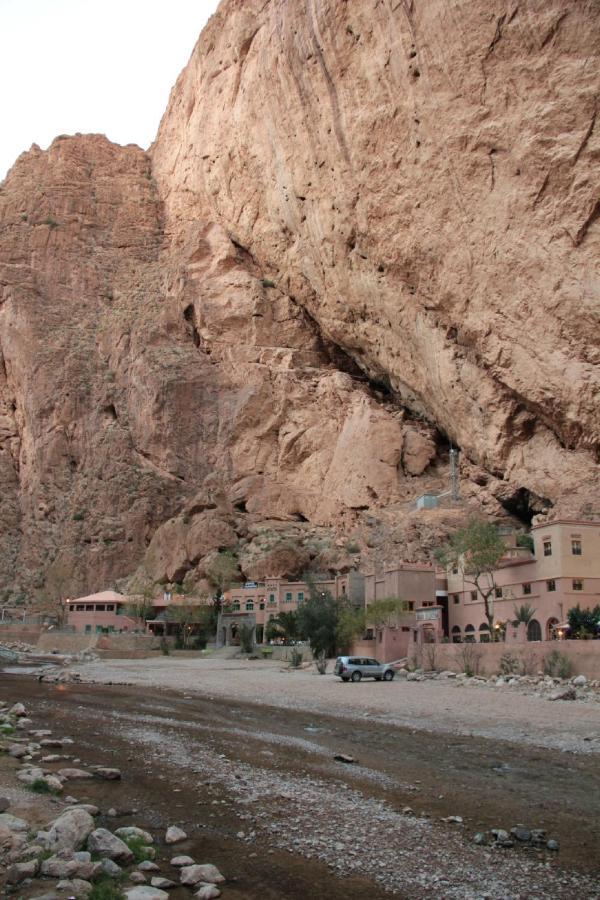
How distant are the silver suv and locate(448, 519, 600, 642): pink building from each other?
7.77 meters

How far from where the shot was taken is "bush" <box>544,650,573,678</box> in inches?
962

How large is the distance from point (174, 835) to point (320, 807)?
222cm

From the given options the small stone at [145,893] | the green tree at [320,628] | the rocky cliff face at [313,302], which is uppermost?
the rocky cliff face at [313,302]

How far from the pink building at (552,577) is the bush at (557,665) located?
26.0 ft

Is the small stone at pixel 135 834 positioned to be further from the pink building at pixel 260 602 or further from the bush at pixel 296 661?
the pink building at pixel 260 602

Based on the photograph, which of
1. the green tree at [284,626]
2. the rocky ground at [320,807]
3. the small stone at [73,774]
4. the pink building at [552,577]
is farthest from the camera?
the green tree at [284,626]

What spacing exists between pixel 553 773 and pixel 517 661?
14.8 meters

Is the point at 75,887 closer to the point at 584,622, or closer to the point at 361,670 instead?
the point at 361,670

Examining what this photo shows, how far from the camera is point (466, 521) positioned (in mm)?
51438

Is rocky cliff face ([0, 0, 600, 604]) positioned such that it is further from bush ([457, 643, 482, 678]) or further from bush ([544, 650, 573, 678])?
bush ([544, 650, 573, 678])

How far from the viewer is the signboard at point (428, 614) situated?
40531 millimetres

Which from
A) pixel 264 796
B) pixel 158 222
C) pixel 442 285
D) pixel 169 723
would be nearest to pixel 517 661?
pixel 169 723

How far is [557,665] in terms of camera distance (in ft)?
80.8

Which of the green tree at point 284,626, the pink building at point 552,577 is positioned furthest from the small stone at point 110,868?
the green tree at point 284,626
